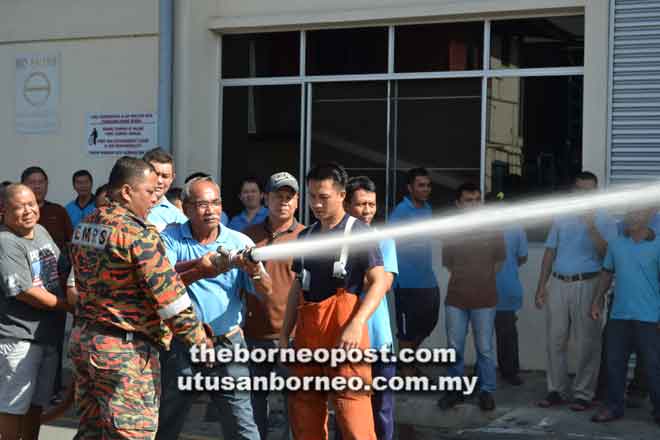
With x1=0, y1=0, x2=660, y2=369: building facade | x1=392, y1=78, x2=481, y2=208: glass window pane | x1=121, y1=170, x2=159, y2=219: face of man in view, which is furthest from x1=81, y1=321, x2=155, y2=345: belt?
x1=392, y1=78, x2=481, y2=208: glass window pane

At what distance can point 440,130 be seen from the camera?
10.4 metres

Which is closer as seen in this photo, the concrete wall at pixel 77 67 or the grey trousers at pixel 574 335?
the grey trousers at pixel 574 335

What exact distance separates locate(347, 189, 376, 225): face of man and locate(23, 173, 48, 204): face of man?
13.2 feet

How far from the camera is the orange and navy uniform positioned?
5016mm

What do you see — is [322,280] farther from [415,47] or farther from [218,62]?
[218,62]

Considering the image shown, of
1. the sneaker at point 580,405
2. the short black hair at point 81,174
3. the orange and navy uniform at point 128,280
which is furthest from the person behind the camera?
the short black hair at point 81,174

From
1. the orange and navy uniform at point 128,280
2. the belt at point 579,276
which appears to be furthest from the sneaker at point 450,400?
the orange and navy uniform at point 128,280

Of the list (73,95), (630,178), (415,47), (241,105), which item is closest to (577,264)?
(630,178)

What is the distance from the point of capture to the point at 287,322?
19.4 feet

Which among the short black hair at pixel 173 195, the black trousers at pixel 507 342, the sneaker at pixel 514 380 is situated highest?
the short black hair at pixel 173 195

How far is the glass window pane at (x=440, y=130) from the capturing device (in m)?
10.2

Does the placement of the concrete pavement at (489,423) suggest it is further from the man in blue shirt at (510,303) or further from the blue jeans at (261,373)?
the blue jeans at (261,373)

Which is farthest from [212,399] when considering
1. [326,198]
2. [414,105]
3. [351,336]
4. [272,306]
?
[414,105]

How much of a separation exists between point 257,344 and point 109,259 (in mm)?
1672
